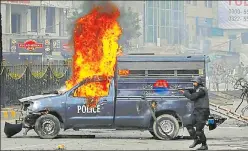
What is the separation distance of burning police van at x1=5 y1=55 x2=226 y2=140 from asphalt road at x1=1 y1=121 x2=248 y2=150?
355 mm

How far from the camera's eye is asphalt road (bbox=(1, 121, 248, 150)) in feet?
44.0

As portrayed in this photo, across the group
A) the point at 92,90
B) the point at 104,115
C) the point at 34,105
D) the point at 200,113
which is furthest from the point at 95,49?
the point at 200,113

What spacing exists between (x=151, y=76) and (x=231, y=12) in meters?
79.8

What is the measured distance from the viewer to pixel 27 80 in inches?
955

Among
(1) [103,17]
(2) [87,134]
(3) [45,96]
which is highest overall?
(1) [103,17]

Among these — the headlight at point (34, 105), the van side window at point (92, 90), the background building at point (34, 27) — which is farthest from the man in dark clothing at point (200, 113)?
the background building at point (34, 27)

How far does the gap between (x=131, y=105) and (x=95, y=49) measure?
92.1 inches

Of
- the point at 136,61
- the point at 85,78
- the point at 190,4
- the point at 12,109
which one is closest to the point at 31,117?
the point at 85,78

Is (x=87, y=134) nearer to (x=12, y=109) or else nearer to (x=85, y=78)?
(x=85, y=78)

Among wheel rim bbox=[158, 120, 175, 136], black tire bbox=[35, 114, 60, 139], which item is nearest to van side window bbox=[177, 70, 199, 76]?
wheel rim bbox=[158, 120, 175, 136]

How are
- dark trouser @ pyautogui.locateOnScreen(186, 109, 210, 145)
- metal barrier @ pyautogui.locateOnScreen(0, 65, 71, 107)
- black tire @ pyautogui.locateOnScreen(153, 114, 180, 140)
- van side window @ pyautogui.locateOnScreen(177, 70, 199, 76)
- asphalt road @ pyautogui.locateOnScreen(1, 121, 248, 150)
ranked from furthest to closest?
metal barrier @ pyautogui.locateOnScreen(0, 65, 71, 107)
van side window @ pyautogui.locateOnScreen(177, 70, 199, 76)
black tire @ pyautogui.locateOnScreen(153, 114, 180, 140)
asphalt road @ pyautogui.locateOnScreen(1, 121, 248, 150)
dark trouser @ pyautogui.locateOnScreen(186, 109, 210, 145)

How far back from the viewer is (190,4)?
265ft

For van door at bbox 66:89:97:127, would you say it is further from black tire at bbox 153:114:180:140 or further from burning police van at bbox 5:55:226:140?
black tire at bbox 153:114:180:140

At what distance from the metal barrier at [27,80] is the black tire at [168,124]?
27.6ft
